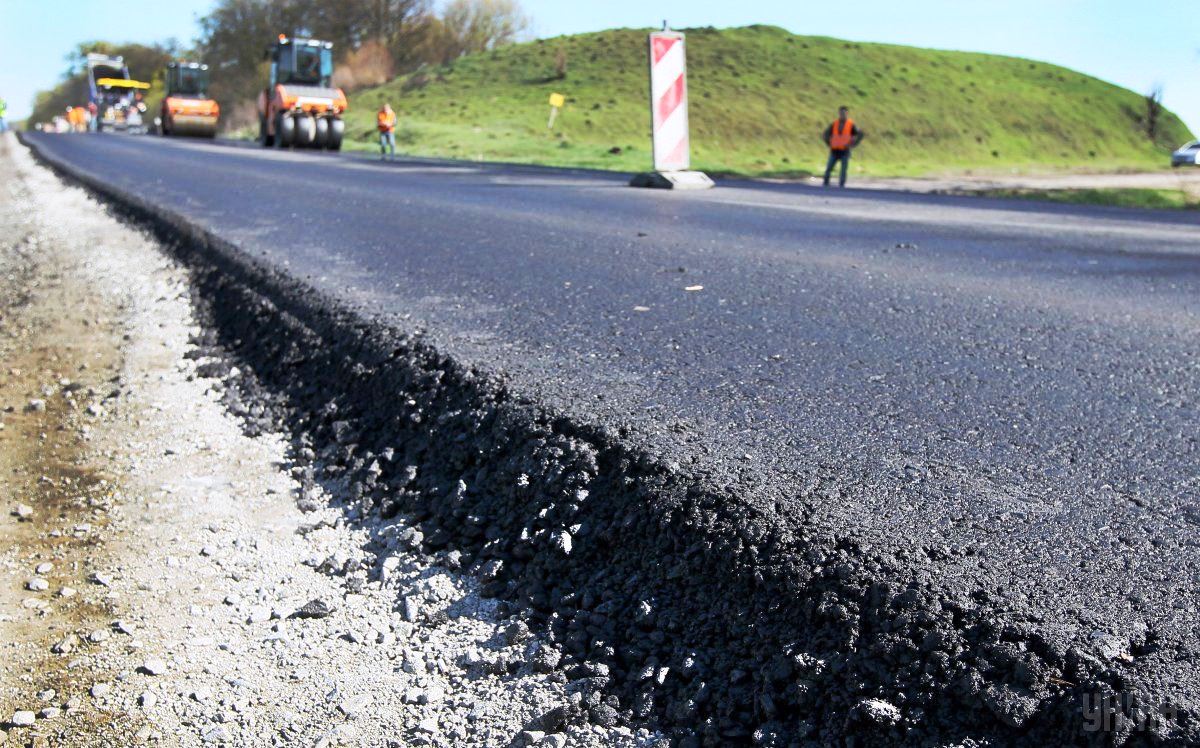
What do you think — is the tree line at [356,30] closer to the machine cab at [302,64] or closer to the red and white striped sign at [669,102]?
the machine cab at [302,64]

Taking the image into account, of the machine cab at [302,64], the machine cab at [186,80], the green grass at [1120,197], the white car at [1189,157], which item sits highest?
the machine cab at [186,80]

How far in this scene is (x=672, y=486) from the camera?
2.17m

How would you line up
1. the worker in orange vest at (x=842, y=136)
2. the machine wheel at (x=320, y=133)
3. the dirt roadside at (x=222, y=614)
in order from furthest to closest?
the machine wheel at (x=320, y=133)
the worker in orange vest at (x=842, y=136)
the dirt roadside at (x=222, y=614)

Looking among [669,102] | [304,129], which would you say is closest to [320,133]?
[304,129]

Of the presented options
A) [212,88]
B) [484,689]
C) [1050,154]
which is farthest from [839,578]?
[212,88]

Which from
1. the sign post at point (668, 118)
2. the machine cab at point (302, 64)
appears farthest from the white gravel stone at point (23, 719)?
the machine cab at point (302, 64)

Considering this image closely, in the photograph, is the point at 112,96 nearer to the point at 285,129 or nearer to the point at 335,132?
the point at 285,129

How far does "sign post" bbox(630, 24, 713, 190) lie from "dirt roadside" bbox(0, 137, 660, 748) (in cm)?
916

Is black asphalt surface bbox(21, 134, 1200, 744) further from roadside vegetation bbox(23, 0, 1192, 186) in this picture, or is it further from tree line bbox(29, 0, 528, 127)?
tree line bbox(29, 0, 528, 127)

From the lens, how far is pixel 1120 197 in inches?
591

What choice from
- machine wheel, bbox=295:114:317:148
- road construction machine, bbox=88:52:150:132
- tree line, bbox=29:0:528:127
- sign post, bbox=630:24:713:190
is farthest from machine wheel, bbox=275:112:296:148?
tree line, bbox=29:0:528:127

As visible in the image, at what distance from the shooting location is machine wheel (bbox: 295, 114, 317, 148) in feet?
84.9

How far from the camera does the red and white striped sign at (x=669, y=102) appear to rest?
12.2m

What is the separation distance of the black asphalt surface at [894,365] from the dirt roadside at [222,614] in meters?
0.63
